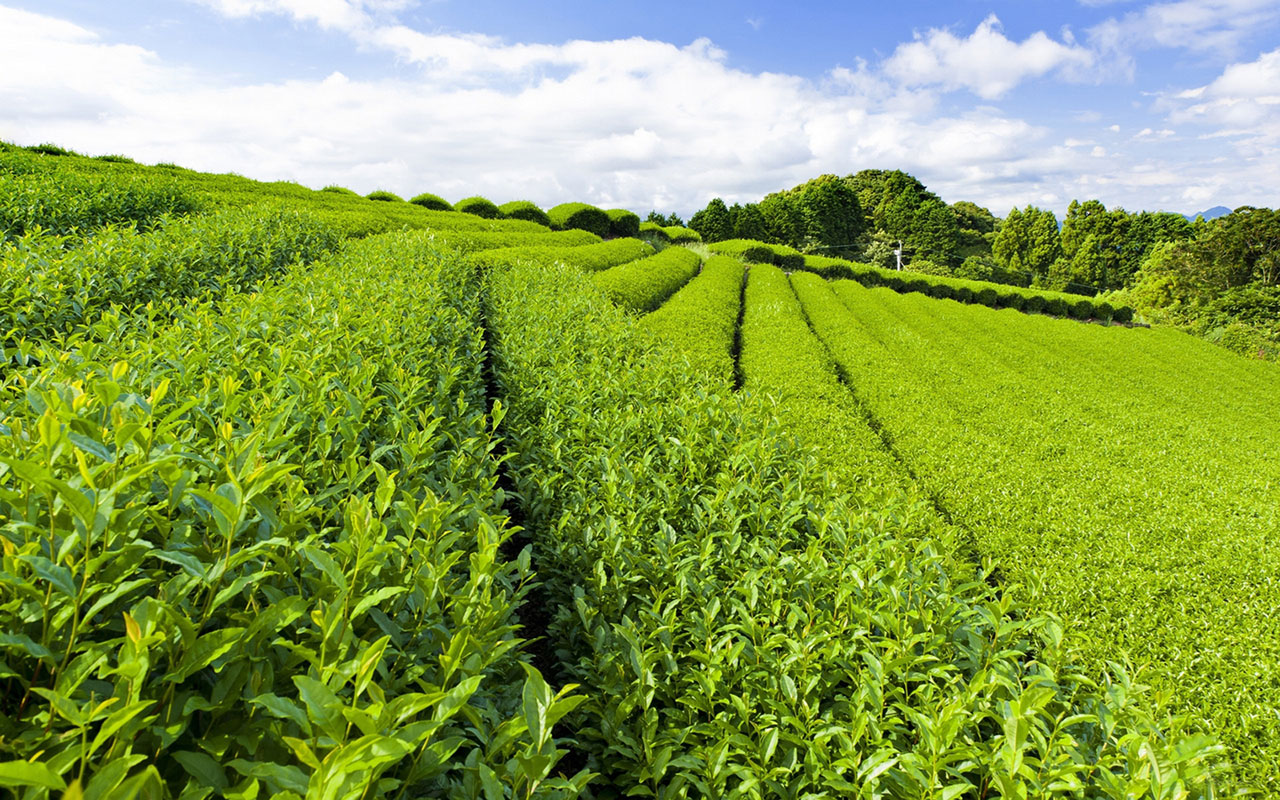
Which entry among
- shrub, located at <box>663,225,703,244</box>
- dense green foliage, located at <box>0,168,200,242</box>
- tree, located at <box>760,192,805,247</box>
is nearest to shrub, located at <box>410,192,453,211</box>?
shrub, located at <box>663,225,703,244</box>

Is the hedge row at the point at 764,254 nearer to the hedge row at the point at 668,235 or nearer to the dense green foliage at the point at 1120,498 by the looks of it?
the hedge row at the point at 668,235

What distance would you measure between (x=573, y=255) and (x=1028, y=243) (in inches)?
2241

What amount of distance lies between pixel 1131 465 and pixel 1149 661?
4418 mm

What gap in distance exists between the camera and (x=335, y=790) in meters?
0.94

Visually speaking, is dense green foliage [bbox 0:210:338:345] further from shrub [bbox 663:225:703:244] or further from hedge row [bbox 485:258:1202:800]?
shrub [bbox 663:225:703:244]

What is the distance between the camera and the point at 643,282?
15.0m

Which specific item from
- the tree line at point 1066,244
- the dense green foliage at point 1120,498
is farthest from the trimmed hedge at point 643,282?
the tree line at point 1066,244

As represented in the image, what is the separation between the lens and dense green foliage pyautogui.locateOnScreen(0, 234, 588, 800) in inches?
40.4

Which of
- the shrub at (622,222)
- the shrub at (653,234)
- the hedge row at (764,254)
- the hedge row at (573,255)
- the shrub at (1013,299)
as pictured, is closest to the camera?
the hedge row at (573,255)

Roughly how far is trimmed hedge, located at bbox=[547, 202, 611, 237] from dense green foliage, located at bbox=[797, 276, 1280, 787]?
23.1 m

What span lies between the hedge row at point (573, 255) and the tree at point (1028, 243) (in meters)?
47.2

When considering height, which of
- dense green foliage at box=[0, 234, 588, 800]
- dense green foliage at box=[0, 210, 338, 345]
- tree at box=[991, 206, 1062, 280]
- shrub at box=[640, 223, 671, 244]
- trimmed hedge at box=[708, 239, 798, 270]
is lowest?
dense green foliage at box=[0, 234, 588, 800]

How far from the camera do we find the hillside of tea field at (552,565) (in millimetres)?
1188

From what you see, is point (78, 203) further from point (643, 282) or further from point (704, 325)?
point (704, 325)
